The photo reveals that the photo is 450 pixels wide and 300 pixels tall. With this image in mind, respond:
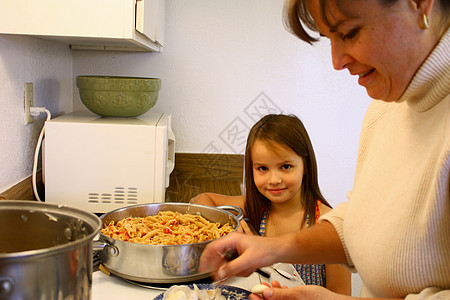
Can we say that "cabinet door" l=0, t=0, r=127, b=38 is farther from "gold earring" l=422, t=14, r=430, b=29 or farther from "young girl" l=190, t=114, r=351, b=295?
"gold earring" l=422, t=14, r=430, b=29

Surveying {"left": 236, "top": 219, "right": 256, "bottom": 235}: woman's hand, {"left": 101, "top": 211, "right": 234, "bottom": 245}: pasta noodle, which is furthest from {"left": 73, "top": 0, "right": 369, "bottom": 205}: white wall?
{"left": 101, "top": 211, "right": 234, "bottom": 245}: pasta noodle

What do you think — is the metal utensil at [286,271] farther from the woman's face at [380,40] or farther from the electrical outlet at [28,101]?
the electrical outlet at [28,101]

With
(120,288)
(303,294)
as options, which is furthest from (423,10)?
(120,288)

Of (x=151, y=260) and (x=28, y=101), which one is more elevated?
(x=28, y=101)

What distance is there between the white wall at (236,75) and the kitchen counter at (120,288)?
4.05 feet

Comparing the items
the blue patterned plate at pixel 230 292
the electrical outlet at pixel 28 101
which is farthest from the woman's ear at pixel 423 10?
the electrical outlet at pixel 28 101

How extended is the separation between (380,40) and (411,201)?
25cm

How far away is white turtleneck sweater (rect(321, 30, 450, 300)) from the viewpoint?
0.68m

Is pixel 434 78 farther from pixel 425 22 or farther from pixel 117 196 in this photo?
pixel 117 196

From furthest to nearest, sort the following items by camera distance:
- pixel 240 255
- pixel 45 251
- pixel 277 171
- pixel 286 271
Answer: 1. pixel 277 171
2. pixel 286 271
3. pixel 240 255
4. pixel 45 251

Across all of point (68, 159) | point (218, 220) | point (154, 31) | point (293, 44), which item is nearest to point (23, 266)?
point (218, 220)

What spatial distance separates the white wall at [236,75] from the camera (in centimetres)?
220

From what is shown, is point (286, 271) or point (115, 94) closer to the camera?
point (286, 271)

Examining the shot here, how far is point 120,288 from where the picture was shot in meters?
1.05
